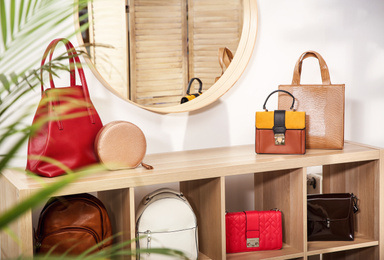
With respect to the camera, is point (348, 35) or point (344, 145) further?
point (348, 35)

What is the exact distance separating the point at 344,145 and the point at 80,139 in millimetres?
1151

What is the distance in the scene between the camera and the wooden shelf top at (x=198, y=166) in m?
1.57

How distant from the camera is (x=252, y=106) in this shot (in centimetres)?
227

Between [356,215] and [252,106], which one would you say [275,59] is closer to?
[252,106]

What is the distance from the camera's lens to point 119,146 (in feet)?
5.53

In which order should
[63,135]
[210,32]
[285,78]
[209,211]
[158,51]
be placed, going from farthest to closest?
1. [285,78]
2. [210,32]
3. [158,51]
4. [209,211]
5. [63,135]

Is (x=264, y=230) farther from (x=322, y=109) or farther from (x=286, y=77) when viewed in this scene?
(x=286, y=77)

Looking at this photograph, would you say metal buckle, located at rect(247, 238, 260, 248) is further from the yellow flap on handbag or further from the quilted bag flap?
the yellow flap on handbag

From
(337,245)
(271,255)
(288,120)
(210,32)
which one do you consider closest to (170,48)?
(210,32)

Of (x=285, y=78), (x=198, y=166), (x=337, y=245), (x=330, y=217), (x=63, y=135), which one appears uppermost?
(x=285, y=78)

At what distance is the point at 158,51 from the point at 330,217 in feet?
3.29

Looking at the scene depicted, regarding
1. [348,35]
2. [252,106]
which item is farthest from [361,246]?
[348,35]

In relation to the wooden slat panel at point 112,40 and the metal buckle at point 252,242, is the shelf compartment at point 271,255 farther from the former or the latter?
the wooden slat panel at point 112,40

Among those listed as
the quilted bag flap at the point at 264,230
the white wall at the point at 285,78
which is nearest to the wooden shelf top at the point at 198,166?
the white wall at the point at 285,78
